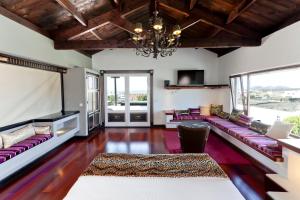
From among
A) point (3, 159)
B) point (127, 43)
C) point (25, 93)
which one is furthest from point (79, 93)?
point (3, 159)

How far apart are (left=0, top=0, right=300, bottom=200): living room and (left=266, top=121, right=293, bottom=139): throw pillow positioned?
0.03 metres

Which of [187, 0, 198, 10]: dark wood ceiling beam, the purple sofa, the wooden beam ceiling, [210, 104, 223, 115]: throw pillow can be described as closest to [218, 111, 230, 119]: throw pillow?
[210, 104, 223, 115]: throw pillow

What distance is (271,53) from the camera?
15.2ft

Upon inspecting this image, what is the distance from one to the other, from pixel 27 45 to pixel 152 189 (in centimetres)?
397

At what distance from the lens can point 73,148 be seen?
18.1ft

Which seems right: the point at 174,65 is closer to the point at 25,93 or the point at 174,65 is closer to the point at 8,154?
the point at 25,93

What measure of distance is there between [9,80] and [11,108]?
1.82ft

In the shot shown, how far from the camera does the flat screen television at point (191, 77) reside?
8109 millimetres

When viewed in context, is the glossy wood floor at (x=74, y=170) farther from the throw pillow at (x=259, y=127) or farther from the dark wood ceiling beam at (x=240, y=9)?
the dark wood ceiling beam at (x=240, y=9)

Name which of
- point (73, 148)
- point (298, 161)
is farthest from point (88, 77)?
point (298, 161)

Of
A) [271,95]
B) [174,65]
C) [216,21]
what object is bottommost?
[271,95]

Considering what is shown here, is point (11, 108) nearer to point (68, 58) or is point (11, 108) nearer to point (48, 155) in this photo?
point (48, 155)

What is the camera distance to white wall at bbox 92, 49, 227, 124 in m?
8.29

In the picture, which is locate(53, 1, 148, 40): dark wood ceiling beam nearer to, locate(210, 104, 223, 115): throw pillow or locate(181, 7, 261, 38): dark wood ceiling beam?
locate(181, 7, 261, 38): dark wood ceiling beam
